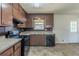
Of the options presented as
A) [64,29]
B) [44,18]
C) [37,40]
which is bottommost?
[37,40]

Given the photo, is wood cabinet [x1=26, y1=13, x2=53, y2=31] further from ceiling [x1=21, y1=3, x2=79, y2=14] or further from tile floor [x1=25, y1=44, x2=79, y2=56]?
tile floor [x1=25, y1=44, x2=79, y2=56]

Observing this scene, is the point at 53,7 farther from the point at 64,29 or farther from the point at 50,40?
the point at 64,29

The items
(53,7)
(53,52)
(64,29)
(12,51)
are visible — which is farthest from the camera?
(64,29)

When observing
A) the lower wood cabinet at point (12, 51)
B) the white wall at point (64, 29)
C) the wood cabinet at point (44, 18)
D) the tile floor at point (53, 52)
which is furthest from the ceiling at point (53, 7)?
the lower wood cabinet at point (12, 51)

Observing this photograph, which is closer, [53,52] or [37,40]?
[53,52]

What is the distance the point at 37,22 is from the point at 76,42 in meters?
3.01

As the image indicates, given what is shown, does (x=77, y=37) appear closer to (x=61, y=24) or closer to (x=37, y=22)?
(x=61, y=24)

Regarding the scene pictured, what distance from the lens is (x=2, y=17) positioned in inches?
106

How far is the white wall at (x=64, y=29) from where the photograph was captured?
8734 mm

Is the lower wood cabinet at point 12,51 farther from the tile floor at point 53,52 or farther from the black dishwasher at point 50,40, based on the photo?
the black dishwasher at point 50,40

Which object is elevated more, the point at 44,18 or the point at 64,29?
the point at 44,18

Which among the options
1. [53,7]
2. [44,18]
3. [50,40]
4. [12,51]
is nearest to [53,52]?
[50,40]

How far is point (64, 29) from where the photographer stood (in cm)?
879

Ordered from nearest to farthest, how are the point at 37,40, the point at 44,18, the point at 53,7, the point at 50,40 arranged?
the point at 53,7
the point at 50,40
the point at 37,40
the point at 44,18
